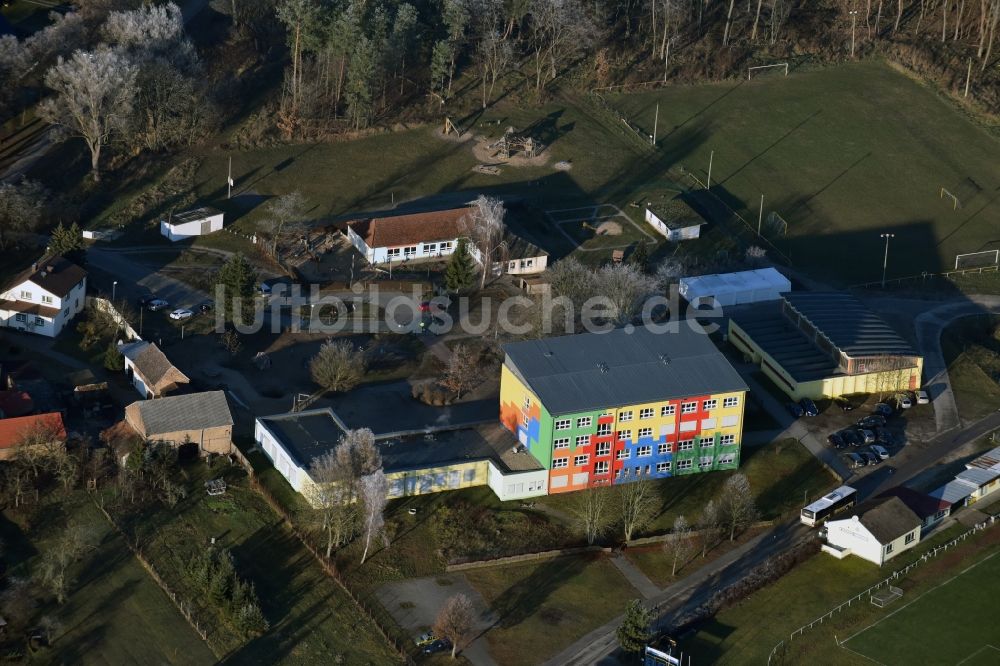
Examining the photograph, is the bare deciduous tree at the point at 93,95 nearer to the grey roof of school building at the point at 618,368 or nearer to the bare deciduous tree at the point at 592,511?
the grey roof of school building at the point at 618,368

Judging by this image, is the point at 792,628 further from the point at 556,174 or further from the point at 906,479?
the point at 556,174

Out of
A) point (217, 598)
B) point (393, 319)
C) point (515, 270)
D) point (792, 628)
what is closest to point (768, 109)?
point (515, 270)

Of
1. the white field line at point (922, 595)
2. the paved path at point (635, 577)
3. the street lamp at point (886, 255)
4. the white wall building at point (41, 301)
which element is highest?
the white wall building at point (41, 301)

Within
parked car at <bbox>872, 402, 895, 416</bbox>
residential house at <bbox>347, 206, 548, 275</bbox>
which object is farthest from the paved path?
residential house at <bbox>347, 206, 548, 275</bbox>

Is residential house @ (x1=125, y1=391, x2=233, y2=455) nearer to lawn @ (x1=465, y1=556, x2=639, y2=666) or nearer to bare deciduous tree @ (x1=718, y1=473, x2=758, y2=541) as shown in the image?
lawn @ (x1=465, y1=556, x2=639, y2=666)

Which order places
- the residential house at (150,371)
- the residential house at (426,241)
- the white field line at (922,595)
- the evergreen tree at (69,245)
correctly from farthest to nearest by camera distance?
1. the residential house at (426,241)
2. the evergreen tree at (69,245)
3. the residential house at (150,371)
4. the white field line at (922,595)

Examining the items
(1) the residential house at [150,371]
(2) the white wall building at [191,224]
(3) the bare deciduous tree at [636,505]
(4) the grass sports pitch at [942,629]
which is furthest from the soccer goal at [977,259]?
(1) the residential house at [150,371]

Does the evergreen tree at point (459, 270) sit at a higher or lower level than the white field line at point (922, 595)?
higher

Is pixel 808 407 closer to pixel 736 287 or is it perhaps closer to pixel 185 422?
pixel 736 287
